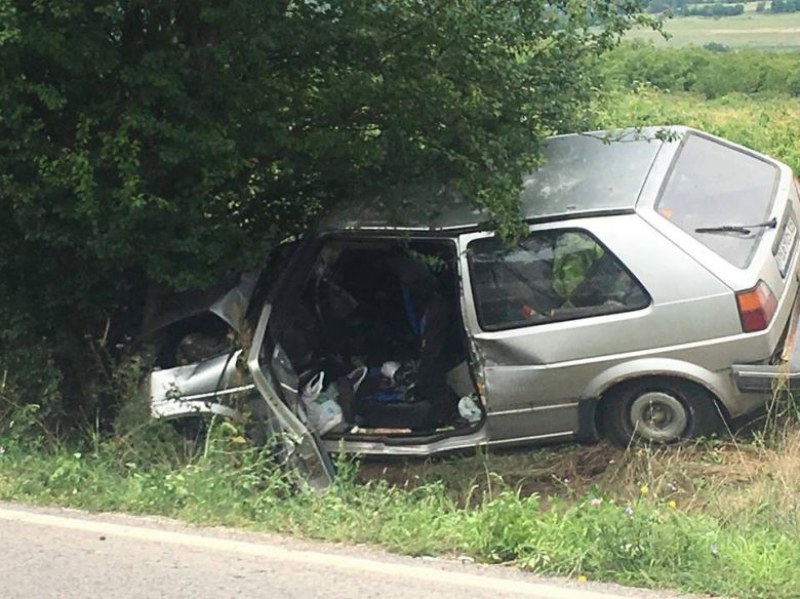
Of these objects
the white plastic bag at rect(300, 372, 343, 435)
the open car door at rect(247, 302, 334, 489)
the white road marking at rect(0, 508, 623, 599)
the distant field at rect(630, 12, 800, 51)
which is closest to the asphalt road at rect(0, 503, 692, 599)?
the white road marking at rect(0, 508, 623, 599)

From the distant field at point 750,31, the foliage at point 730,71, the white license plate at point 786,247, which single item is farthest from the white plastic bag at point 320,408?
the foliage at point 730,71

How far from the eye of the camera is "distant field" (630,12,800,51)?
2406 cm

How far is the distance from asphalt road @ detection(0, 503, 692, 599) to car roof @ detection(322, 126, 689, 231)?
2409 millimetres

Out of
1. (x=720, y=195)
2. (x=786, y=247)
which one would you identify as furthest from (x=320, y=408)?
(x=786, y=247)

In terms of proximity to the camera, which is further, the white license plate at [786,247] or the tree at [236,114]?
the white license plate at [786,247]

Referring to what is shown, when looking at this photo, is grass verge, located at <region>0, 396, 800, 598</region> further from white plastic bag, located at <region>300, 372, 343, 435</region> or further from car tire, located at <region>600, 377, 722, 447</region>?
white plastic bag, located at <region>300, 372, 343, 435</region>

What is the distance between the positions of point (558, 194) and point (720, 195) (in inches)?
39.6

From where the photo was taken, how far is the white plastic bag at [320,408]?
6.27m

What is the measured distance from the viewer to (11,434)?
6.00 meters

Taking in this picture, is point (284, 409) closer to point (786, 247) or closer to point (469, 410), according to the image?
point (469, 410)

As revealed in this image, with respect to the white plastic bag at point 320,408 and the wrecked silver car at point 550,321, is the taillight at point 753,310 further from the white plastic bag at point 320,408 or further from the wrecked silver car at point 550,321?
the white plastic bag at point 320,408

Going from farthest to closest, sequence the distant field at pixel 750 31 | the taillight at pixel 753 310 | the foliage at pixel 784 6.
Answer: the foliage at pixel 784 6 → the distant field at pixel 750 31 → the taillight at pixel 753 310

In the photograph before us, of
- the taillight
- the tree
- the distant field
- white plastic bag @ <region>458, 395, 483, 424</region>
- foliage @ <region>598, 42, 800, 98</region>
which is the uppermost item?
the tree

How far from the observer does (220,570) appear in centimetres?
406
